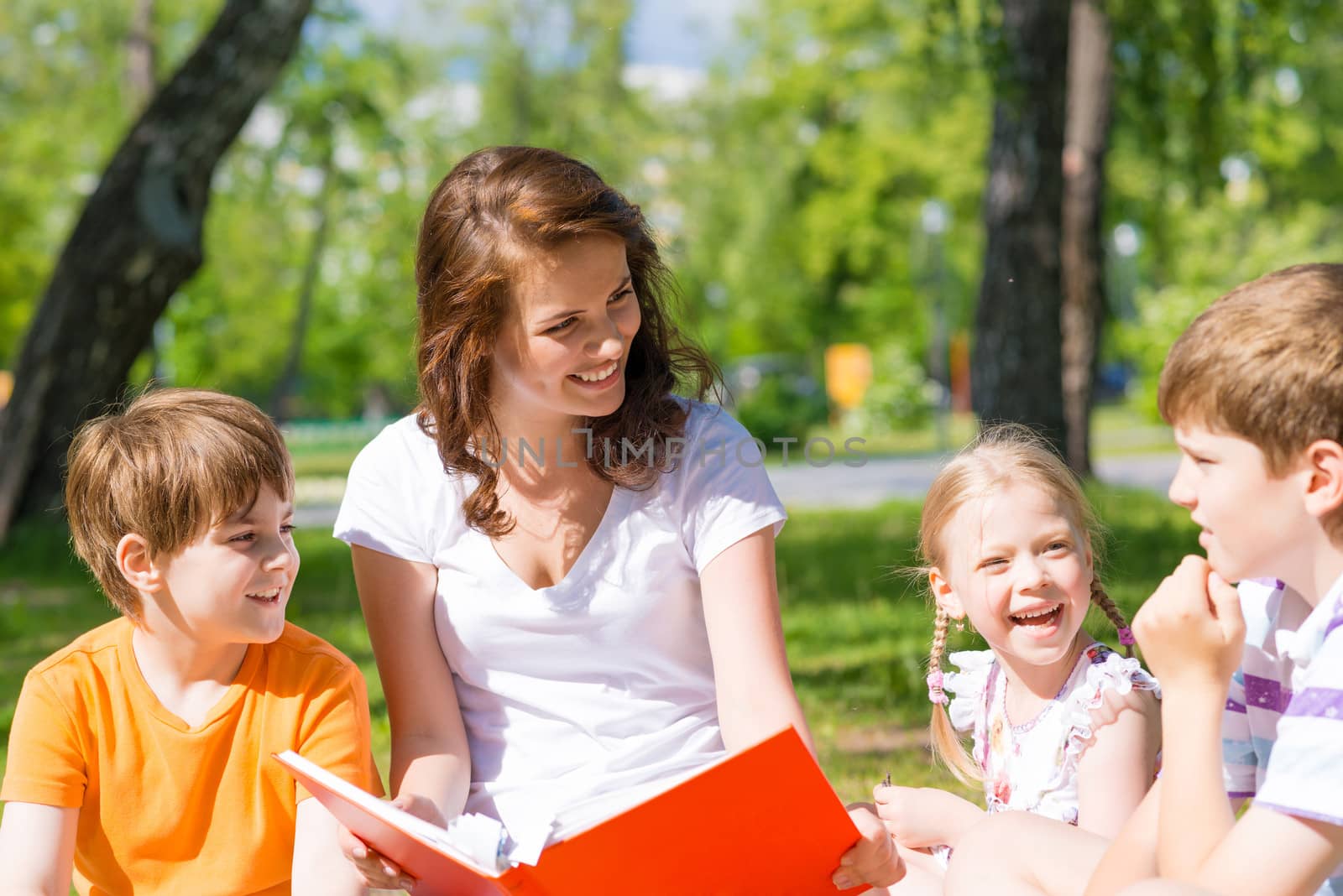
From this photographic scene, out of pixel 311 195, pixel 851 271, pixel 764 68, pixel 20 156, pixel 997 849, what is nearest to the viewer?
pixel 997 849

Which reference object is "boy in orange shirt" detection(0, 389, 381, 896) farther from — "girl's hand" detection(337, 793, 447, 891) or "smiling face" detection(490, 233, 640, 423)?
"smiling face" detection(490, 233, 640, 423)

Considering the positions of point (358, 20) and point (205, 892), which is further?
point (358, 20)

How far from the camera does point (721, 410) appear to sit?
2.64 m

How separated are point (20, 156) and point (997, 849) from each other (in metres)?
25.5

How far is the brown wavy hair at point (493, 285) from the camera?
246 centimetres

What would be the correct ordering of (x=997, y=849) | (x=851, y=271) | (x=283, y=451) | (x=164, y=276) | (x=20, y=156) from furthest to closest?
(x=851, y=271), (x=20, y=156), (x=164, y=276), (x=283, y=451), (x=997, y=849)

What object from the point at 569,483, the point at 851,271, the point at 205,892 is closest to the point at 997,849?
the point at 569,483

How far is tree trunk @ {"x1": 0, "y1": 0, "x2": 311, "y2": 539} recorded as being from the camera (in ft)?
27.0

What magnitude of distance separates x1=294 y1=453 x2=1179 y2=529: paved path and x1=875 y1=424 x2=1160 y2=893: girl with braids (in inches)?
409

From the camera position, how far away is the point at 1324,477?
171 cm

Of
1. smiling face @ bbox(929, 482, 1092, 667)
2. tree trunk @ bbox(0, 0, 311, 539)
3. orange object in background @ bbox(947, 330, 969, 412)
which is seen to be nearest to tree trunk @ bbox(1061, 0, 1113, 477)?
tree trunk @ bbox(0, 0, 311, 539)

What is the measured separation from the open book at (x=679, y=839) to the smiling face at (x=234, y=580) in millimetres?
338

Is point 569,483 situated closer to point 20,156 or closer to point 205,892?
point 205,892

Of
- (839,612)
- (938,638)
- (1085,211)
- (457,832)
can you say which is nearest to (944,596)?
(938,638)
